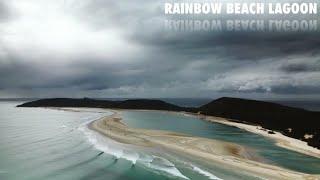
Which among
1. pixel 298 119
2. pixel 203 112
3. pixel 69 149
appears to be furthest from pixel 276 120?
pixel 69 149

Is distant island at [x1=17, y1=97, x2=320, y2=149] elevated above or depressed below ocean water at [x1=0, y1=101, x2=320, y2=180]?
above

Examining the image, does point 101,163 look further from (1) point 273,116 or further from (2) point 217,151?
(1) point 273,116

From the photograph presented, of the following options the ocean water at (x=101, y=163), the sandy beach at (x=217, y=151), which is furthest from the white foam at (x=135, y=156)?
the sandy beach at (x=217, y=151)

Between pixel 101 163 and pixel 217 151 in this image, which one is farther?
pixel 217 151

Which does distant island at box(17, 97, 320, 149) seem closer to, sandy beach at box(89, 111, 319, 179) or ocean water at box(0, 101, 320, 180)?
sandy beach at box(89, 111, 319, 179)

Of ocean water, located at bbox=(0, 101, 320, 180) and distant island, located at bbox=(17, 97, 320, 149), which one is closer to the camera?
ocean water, located at bbox=(0, 101, 320, 180)

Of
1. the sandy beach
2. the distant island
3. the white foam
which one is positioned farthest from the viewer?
the distant island

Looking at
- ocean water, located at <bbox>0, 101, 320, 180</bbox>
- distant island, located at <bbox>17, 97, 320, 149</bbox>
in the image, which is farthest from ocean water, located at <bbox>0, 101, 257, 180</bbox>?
distant island, located at <bbox>17, 97, 320, 149</bbox>

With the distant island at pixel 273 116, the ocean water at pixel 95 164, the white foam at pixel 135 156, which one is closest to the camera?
the ocean water at pixel 95 164

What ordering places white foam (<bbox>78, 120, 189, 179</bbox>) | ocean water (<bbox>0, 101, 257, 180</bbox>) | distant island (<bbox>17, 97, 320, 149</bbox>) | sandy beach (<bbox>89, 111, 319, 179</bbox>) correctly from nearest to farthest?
ocean water (<bbox>0, 101, 257, 180</bbox>) → sandy beach (<bbox>89, 111, 319, 179</bbox>) → white foam (<bbox>78, 120, 189, 179</bbox>) → distant island (<bbox>17, 97, 320, 149</bbox>)

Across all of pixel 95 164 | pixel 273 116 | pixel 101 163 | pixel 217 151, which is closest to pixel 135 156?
pixel 101 163

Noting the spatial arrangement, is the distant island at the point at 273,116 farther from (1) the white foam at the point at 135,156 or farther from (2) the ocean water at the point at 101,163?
(1) the white foam at the point at 135,156

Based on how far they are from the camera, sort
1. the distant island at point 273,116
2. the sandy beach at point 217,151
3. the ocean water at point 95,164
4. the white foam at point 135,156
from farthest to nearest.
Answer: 1. the distant island at point 273,116
2. the white foam at point 135,156
3. the sandy beach at point 217,151
4. the ocean water at point 95,164
